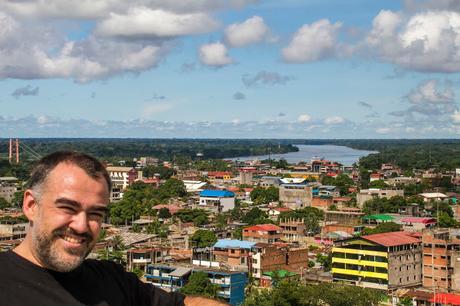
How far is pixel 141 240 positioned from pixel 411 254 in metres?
8.19

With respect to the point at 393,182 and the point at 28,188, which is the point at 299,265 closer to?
the point at 28,188

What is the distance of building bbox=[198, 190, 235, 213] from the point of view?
31.0 meters

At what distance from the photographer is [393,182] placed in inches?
1586

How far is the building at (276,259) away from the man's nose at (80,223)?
15.5 meters

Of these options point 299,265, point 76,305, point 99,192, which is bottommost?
point 299,265

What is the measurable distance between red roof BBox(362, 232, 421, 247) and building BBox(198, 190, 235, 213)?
14504mm

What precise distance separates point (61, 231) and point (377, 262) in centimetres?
1515

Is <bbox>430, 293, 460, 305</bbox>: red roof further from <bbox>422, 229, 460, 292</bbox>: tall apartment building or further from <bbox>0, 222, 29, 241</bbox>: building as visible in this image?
<bbox>0, 222, 29, 241</bbox>: building

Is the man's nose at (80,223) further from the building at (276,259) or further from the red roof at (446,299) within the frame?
the building at (276,259)

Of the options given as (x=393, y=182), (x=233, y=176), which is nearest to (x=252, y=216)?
(x=393, y=182)

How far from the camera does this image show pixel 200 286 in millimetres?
12891

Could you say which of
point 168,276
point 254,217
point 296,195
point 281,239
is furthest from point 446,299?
point 296,195

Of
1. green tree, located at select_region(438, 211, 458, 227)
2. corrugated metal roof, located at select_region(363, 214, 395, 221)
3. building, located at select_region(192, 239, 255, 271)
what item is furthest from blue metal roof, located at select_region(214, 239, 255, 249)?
green tree, located at select_region(438, 211, 458, 227)

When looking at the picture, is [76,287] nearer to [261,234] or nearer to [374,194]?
[261,234]
